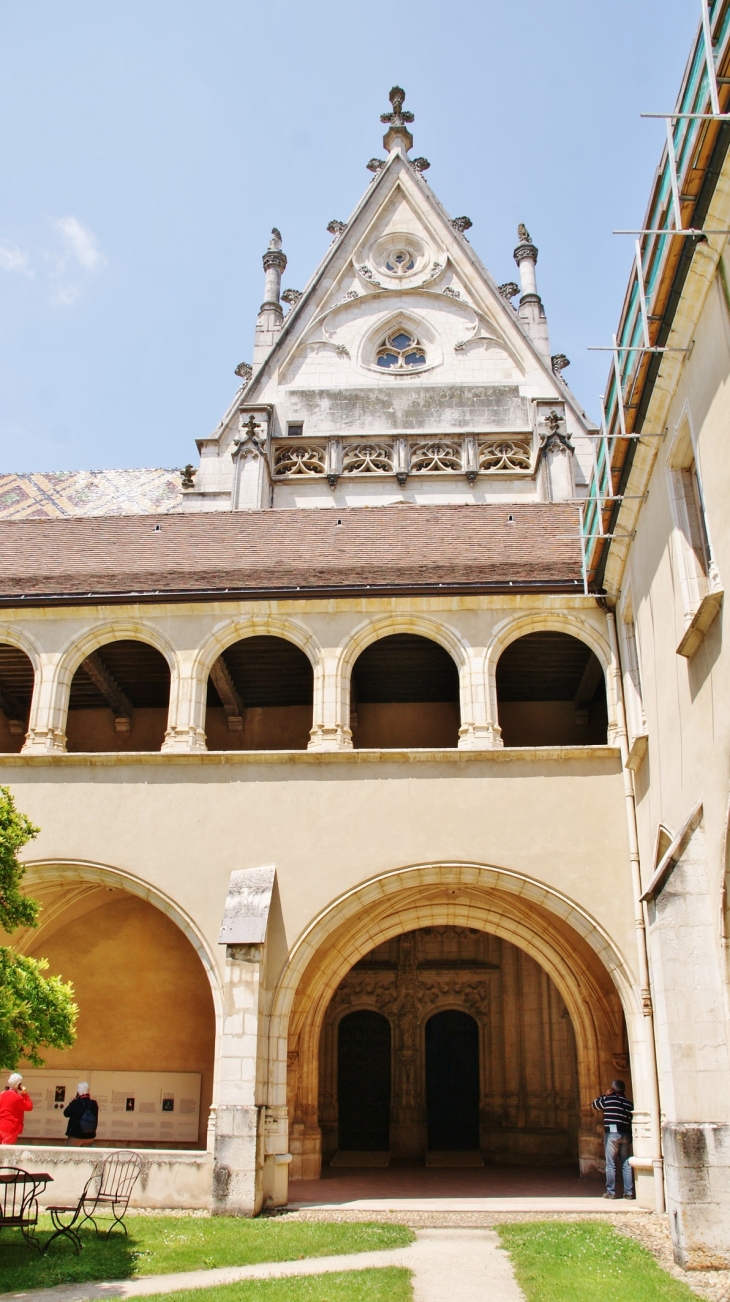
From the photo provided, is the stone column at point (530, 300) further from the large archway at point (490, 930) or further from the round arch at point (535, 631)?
the large archway at point (490, 930)

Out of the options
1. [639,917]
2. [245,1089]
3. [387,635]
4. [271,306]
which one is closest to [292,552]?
[387,635]

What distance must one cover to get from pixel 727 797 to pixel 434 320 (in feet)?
58.3

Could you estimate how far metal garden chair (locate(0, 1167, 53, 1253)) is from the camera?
812 cm

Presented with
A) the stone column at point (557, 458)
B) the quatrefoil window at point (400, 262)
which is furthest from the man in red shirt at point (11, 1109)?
the quatrefoil window at point (400, 262)

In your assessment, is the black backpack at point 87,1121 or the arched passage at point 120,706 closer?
the black backpack at point 87,1121

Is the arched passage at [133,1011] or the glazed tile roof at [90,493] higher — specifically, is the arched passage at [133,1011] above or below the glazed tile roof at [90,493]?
below

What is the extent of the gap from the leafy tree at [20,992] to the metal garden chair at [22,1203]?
2.62 feet

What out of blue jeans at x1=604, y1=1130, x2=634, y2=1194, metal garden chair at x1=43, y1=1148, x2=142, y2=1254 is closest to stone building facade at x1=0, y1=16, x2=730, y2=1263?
blue jeans at x1=604, y1=1130, x2=634, y2=1194

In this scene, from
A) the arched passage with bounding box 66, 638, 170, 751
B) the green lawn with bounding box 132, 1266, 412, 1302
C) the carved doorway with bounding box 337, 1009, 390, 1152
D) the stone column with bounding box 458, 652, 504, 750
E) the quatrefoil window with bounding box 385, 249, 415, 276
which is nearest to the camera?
the green lawn with bounding box 132, 1266, 412, 1302

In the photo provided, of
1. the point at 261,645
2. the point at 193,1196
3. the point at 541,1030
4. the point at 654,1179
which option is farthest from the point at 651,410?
the point at 541,1030

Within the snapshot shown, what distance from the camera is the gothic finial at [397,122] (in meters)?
26.4

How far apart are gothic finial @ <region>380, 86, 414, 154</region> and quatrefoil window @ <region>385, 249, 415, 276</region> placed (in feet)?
11.2

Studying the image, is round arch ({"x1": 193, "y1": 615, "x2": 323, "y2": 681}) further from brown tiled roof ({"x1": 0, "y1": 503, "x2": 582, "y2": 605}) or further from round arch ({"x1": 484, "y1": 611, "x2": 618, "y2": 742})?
round arch ({"x1": 484, "y1": 611, "x2": 618, "y2": 742})

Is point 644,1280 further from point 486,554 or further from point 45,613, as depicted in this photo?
point 45,613
